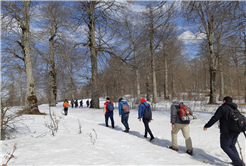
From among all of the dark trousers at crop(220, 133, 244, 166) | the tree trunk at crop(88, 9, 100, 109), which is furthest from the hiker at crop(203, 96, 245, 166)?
the tree trunk at crop(88, 9, 100, 109)

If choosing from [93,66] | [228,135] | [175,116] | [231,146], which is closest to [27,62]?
[93,66]

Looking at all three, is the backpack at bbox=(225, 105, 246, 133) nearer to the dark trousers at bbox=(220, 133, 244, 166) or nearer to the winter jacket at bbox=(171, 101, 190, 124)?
the dark trousers at bbox=(220, 133, 244, 166)

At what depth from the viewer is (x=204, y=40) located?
1548 centimetres

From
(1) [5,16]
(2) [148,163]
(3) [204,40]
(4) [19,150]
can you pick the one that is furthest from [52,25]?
(2) [148,163]

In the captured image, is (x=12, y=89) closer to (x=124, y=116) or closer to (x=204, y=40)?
(x=124, y=116)

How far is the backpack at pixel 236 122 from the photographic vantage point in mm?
3527

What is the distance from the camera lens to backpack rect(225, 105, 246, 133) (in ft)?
11.6

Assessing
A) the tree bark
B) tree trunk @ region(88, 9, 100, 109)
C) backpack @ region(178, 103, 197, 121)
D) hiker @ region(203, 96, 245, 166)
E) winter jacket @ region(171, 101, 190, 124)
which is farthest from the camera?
tree trunk @ region(88, 9, 100, 109)

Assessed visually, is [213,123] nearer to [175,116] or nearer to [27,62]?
[175,116]

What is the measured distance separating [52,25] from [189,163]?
22244 millimetres

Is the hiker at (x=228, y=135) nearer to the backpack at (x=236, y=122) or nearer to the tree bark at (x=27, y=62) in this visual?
the backpack at (x=236, y=122)

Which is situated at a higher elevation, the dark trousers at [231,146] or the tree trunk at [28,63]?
the tree trunk at [28,63]

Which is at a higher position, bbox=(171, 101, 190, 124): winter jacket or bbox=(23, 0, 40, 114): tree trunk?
bbox=(23, 0, 40, 114): tree trunk

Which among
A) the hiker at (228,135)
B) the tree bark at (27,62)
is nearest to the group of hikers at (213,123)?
the hiker at (228,135)
